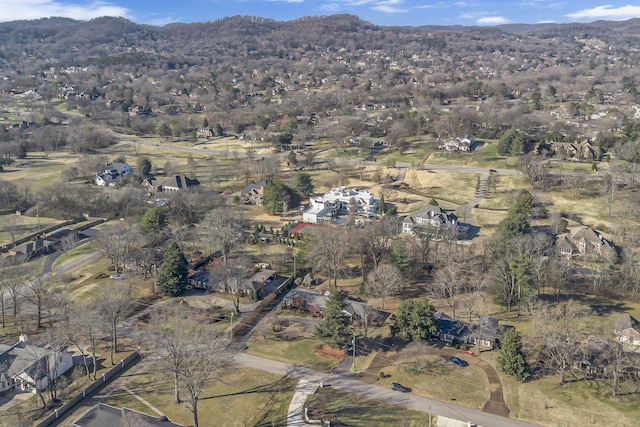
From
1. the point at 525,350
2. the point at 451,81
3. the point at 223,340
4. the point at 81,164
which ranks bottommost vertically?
the point at 525,350

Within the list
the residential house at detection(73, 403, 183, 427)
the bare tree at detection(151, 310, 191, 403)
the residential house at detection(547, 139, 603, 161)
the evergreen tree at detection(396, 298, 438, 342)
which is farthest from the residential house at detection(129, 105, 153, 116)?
the residential house at detection(73, 403, 183, 427)

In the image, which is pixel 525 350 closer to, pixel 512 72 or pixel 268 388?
pixel 268 388

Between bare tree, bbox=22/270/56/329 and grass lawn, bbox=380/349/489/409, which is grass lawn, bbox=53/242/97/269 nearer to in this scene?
bare tree, bbox=22/270/56/329

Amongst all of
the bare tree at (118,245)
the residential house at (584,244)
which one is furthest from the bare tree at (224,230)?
the residential house at (584,244)

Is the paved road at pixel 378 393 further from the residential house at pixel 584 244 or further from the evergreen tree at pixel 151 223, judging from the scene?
the residential house at pixel 584 244

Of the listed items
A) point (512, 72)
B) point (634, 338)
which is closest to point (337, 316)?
point (634, 338)

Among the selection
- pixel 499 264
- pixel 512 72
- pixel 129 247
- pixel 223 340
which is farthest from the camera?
pixel 512 72
